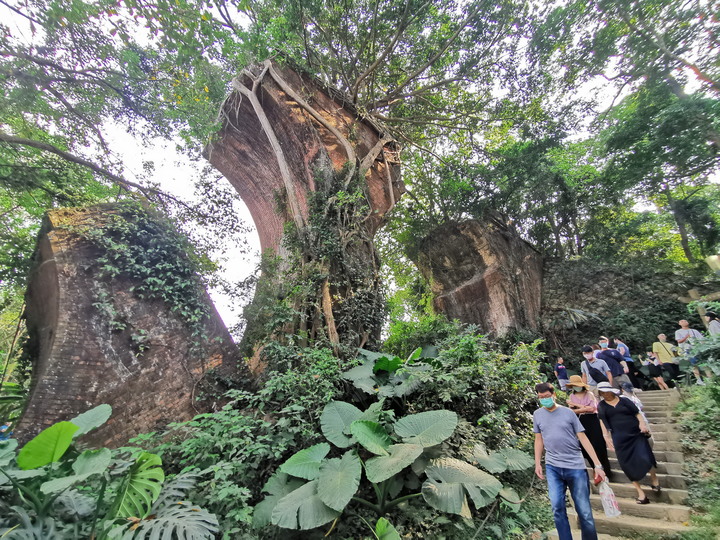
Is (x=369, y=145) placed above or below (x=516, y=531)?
above

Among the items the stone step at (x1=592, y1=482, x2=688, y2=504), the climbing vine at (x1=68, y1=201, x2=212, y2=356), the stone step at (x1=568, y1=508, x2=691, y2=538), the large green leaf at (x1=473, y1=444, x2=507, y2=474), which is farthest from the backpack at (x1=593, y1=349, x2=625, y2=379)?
the climbing vine at (x1=68, y1=201, x2=212, y2=356)

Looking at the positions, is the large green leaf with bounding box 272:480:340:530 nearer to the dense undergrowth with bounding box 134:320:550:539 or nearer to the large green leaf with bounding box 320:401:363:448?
the dense undergrowth with bounding box 134:320:550:539

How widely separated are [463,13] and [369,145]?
382cm

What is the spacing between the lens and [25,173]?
16.3 ft

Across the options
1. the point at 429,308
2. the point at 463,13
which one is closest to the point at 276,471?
the point at 463,13

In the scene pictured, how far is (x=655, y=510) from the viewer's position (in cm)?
290

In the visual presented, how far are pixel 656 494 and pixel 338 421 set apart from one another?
3157 millimetres

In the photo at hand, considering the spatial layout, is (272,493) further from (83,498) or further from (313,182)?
(313,182)

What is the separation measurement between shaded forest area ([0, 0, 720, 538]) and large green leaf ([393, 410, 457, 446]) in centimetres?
2

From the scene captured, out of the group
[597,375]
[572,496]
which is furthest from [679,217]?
[572,496]

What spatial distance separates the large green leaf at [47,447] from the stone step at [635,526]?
437cm

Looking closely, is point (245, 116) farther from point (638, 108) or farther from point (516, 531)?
point (638, 108)

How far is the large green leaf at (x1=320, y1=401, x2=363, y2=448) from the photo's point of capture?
9.62 ft

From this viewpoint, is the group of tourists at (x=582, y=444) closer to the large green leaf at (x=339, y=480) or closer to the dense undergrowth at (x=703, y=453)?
the dense undergrowth at (x=703, y=453)
